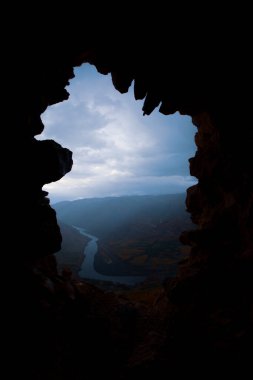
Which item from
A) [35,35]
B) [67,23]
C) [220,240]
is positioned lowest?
[220,240]

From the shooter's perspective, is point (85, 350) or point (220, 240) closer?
point (85, 350)

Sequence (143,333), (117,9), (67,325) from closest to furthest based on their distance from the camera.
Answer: (117,9), (67,325), (143,333)

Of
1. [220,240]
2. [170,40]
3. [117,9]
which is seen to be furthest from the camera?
[220,240]

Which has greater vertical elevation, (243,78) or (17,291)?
(243,78)

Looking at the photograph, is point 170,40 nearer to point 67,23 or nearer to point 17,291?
point 67,23

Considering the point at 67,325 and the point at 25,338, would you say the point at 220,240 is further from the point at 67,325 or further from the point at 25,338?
the point at 25,338

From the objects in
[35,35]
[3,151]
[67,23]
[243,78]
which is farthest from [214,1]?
[3,151]

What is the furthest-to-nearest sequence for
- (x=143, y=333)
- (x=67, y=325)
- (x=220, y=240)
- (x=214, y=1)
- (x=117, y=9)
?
(x=220, y=240) < (x=143, y=333) < (x=67, y=325) < (x=117, y=9) < (x=214, y=1)

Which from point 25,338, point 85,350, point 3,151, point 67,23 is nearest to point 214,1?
point 67,23

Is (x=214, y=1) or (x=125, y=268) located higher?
(x=214, y=1)
